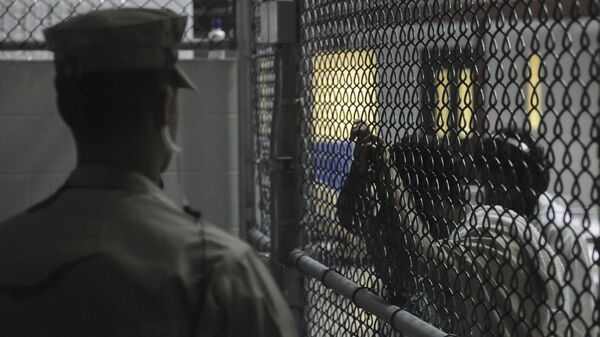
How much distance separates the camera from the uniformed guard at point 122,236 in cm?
171

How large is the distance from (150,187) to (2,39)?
401 centimetres

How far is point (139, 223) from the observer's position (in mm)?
1764

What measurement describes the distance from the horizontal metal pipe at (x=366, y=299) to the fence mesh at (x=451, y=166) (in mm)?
47

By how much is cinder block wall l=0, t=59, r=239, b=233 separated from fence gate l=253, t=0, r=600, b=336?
1377 mm

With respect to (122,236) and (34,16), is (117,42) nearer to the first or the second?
(122,236)

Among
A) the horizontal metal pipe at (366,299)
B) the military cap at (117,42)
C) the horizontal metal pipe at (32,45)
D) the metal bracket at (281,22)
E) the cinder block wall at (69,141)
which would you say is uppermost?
the metal bracket at (281,22)

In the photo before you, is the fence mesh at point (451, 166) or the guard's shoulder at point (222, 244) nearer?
the guard's shoulder at point (222, 244)

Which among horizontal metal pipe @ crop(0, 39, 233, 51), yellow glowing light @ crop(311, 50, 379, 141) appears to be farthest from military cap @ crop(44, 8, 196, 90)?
horizontal metal pipe @ crop(0, 39, 233, 51)

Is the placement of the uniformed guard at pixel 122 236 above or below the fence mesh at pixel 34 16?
below

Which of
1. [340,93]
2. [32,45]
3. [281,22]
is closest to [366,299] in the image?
[340,93]

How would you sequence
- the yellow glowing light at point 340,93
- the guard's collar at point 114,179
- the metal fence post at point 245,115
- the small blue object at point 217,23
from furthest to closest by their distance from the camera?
the small blue object at point 217,23 < the metal fence post at point 245,115 < the yellow glowing light at point 340,93 < the guard's collar at point 114,179

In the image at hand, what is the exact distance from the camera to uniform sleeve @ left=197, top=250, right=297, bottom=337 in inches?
67.0

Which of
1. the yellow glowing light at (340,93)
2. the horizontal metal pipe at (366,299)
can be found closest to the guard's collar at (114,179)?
the horizontal metal pipe at (366,299)

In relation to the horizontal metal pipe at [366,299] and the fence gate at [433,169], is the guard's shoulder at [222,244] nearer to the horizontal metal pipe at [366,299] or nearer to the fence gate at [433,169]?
the fence gate at [433,169]
